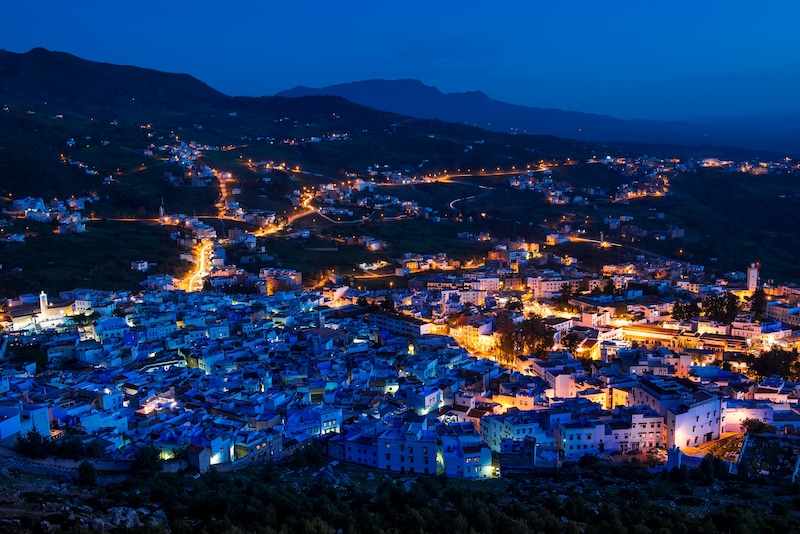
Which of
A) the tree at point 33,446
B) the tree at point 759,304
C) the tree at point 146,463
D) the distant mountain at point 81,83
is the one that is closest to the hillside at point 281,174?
the distant mountain at point 81,83

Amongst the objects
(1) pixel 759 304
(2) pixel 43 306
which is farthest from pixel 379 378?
(1) pixel 759 304

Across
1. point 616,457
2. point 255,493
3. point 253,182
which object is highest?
point 253,182

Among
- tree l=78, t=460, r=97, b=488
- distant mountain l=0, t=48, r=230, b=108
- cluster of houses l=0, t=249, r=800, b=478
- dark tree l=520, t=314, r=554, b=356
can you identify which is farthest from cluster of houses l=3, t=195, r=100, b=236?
distant mountain l=0, t=48, r=230, b=108

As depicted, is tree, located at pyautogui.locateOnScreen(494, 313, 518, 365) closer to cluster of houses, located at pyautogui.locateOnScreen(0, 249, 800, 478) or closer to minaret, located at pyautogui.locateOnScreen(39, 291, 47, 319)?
cluster of houses, located at pyautogui.locateOnScreen(0, 249, 800, 478)

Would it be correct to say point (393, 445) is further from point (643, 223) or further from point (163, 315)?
point (643, 223)

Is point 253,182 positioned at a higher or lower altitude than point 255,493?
higher

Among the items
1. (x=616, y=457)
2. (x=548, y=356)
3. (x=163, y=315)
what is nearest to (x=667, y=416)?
(x=616, y=457)

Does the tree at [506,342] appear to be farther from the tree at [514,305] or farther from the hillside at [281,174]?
the hillside at [281,174]
